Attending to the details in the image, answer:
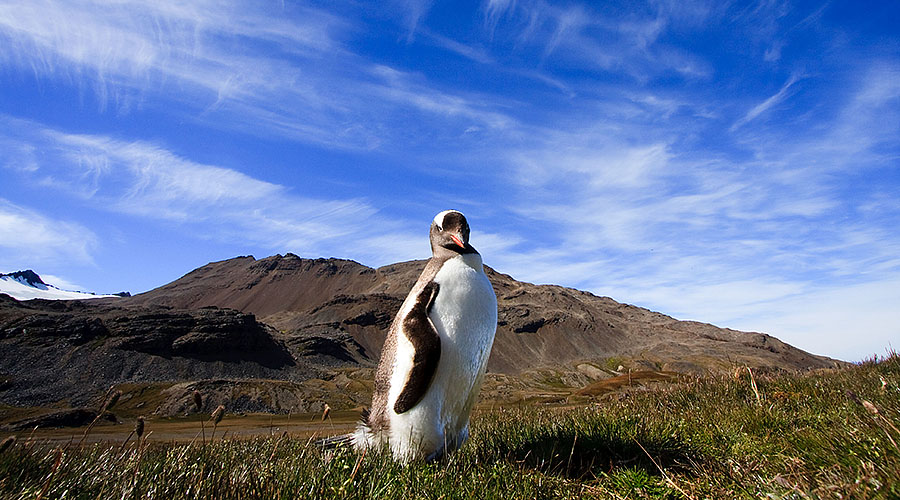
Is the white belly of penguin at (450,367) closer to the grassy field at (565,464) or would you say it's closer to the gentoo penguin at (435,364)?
the gentoo penguin at (435,364)

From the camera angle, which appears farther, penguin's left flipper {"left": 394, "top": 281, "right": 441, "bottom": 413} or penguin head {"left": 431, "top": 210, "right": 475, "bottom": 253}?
penguin head {"left": 431, "top": 210, "right": 475, "bottom": 253}

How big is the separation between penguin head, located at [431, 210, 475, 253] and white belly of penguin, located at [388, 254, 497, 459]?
0.82 ft

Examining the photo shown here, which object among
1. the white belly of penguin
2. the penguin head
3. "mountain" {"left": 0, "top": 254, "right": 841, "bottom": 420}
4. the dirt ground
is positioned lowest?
the dirt ground

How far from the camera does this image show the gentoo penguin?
5.16 meters

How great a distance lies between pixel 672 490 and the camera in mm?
4109

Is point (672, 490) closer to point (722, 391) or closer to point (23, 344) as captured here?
point (722, 391)

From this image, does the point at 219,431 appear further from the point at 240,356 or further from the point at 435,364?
the point at 240,356

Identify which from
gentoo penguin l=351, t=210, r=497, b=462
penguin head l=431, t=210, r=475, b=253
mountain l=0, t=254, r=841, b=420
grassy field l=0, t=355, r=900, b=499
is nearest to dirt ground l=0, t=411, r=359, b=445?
grassy field l=0, t=355, r=900, b=499

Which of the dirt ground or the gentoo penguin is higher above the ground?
the gentoo penguin

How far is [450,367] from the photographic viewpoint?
5293mm

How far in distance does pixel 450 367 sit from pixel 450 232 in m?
1.59

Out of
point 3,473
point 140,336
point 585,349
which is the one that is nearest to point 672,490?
point 3,473

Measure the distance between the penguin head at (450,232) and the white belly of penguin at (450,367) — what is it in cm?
25

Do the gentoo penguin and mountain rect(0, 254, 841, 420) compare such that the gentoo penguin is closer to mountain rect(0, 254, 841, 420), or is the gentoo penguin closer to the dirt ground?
the dirt ground
